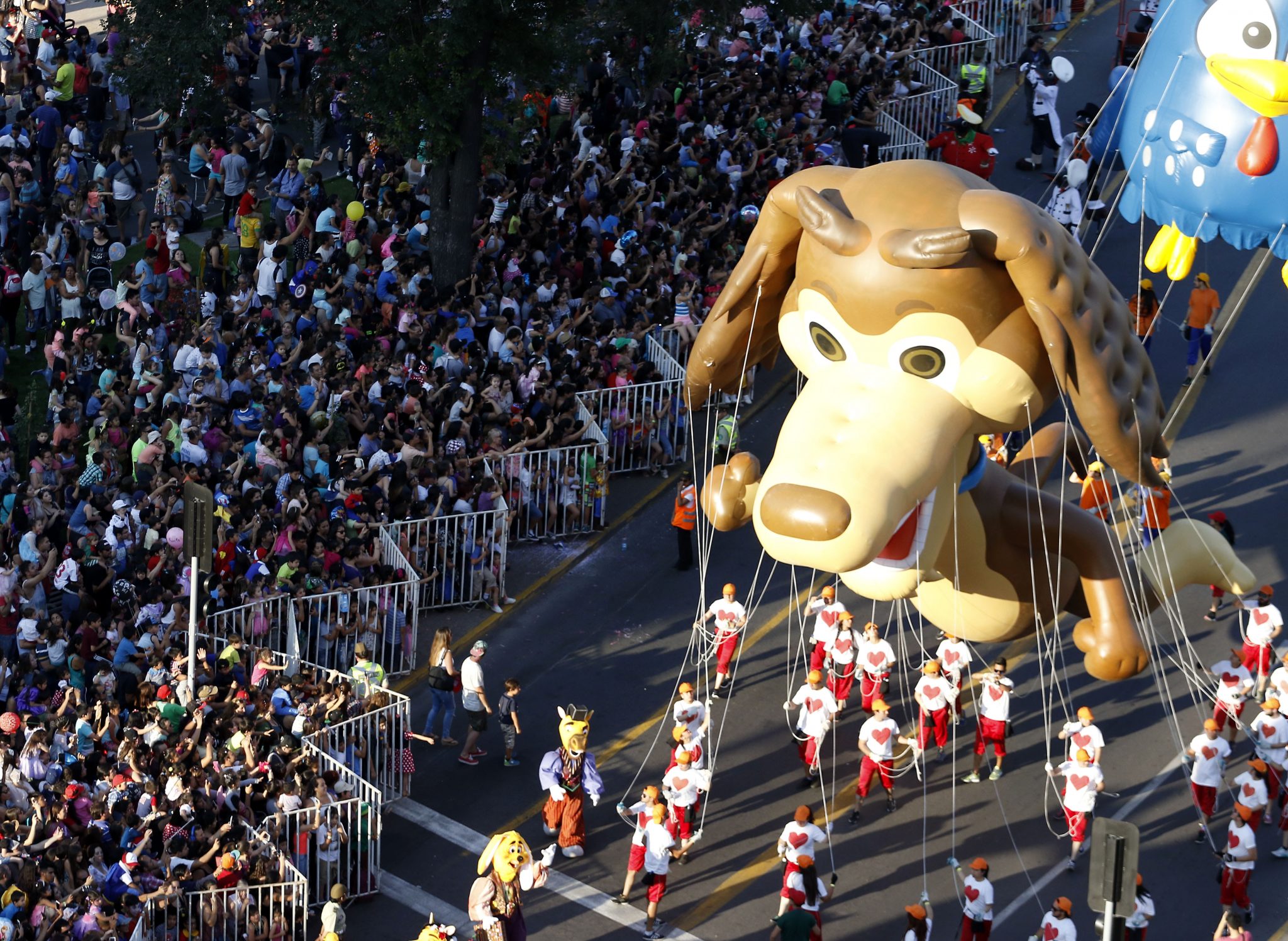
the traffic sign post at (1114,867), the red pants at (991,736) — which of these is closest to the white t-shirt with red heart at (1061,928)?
the red pants at (991,736)

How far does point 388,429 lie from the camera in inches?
930

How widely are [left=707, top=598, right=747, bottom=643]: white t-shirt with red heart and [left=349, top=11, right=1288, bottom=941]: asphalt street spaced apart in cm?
84

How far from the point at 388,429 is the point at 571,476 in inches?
97.9

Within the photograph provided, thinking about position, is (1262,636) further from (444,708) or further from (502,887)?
(502,887)

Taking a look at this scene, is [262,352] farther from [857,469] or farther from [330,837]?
[857,469]

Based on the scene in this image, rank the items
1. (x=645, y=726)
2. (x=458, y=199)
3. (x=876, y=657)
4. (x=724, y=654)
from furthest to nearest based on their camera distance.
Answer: (x=458, y=199)
(x=724, y=654)
(x=645, y=726)
(x=876, y=657)

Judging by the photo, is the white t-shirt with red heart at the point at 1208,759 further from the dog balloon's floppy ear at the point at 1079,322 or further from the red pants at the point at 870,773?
the dog balloon's floppy ear at the point at 1079,322

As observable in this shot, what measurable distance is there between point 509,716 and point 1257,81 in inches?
369

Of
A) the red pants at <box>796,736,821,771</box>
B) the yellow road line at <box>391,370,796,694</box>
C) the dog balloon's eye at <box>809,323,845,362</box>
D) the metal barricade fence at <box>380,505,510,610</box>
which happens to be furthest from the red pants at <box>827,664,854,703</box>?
the dog balloon's eye at <box>809,323,845,362</box>

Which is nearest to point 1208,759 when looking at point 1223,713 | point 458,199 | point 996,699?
point 1223,713

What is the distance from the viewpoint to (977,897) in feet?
60.2

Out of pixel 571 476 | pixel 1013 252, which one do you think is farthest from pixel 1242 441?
pixel 1013 252

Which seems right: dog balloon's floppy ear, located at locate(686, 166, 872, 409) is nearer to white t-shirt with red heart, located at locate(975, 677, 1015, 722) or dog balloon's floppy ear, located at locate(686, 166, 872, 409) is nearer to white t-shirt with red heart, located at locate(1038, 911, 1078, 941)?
white t-shirt with red heart, located at locate(1038, 911, 1078, 941)

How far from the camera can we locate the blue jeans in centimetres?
2127
